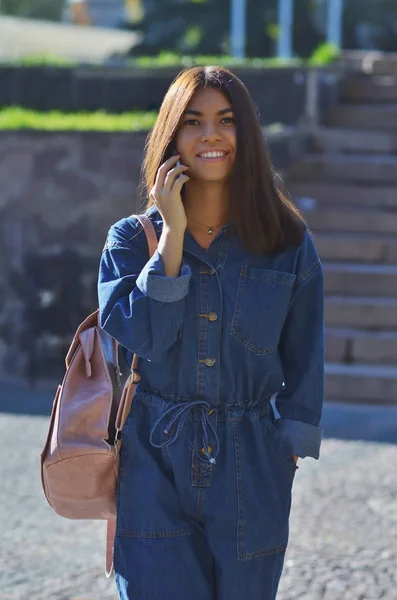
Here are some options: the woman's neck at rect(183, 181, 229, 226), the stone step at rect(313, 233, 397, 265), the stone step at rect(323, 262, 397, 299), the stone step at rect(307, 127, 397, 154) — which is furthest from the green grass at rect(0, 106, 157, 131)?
the woman's neck at rect(183, 181, 229, 226)

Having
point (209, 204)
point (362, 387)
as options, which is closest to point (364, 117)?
point (362, 387)

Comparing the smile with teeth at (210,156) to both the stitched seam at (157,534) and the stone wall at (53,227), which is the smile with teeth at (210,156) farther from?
the stone wall at (53,227)

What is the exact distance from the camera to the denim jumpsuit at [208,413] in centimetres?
282

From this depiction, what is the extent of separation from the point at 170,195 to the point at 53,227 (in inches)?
234

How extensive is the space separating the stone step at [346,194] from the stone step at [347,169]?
150 mm

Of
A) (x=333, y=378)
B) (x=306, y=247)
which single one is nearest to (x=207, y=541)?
(x=306, y=247)

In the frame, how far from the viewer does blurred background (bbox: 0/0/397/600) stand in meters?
4.88

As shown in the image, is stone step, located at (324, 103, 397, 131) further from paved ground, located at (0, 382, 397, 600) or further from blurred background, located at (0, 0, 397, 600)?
paved ground, located at (0, 382, 397, 600)

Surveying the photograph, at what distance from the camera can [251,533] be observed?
2869mm

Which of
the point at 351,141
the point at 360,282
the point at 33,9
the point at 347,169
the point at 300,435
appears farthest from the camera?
the point at 33,9

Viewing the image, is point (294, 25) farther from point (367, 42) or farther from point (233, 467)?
point (233, 467)

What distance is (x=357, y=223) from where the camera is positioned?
29.5 feet

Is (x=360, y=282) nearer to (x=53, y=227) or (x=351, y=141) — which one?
(x=351, y=141)

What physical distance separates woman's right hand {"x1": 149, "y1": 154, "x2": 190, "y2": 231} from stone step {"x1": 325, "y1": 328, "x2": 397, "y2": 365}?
5.12 m
